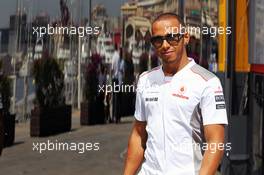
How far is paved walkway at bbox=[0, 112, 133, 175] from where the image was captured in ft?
19.6

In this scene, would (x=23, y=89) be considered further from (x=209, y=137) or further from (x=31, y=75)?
(x=209, y=137)

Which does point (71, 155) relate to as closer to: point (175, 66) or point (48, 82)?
point (48, 82)

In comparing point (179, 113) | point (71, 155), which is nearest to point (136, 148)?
point (179, 113)

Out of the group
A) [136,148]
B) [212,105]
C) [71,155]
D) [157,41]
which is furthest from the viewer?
[71,155]

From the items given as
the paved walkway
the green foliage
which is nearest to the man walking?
the paved walkway

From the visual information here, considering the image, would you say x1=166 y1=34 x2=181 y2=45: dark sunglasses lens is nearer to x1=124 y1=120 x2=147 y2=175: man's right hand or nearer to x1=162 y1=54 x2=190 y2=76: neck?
x1=162 y1=54 x2=190 y2=76: neck

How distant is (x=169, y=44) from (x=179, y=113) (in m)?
0.28

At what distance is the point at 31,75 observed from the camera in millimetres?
A: 6070

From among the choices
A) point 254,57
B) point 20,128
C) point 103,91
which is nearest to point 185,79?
point 254,57

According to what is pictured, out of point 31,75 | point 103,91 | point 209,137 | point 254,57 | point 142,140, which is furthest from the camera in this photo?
point 103,91

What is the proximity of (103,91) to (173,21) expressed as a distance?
166 inches

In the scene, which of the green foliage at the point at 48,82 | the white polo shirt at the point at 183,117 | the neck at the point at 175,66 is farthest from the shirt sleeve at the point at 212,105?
the green foliage at the point at 48,82

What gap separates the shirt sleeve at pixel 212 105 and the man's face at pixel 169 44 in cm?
17

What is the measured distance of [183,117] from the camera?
236 centimetres
